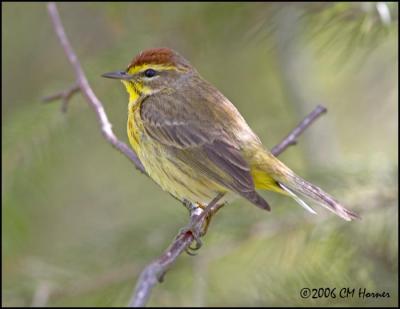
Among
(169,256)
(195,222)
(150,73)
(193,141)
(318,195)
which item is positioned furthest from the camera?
(150,73)

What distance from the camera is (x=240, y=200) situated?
4.98 meters

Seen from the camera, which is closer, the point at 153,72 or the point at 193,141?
the point at 193,141

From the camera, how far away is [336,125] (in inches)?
269

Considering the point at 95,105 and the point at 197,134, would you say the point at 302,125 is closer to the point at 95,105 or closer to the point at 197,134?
the point at 197,134

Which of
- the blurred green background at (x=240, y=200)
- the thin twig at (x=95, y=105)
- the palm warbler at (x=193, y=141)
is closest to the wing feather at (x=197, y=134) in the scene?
the palm warbler at (x=193, y=141)

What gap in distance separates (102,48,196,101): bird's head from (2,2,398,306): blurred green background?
1.68ft

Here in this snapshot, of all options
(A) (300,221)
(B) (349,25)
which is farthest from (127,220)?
(B) (349,25)

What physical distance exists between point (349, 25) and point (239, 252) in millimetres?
1557

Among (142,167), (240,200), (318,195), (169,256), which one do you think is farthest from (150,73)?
(169,256)

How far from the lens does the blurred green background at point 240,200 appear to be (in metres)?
4.44

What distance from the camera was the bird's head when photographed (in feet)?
14.5

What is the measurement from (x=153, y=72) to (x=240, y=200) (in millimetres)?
1031

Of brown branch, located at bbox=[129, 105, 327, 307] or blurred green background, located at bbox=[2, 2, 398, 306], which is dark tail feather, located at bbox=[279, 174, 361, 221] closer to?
brown branch, located at bbox=[129, 105, 327, 307]

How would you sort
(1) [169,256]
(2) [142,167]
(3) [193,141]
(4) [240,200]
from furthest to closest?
(4) [240,200] → (3) [193,141] → (2) [142,167] → (1) [169,256]
